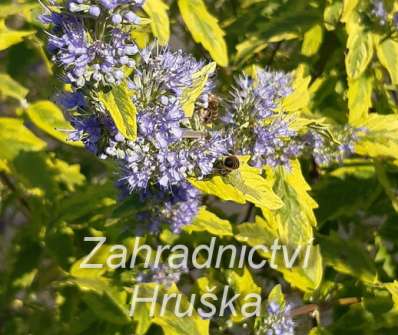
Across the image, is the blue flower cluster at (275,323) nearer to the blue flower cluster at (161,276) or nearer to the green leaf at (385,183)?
the blue flower cluster at (161,276)

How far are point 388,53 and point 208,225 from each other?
0.78 meters

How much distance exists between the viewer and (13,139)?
8.37ft

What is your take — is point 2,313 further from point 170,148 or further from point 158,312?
point 170,148

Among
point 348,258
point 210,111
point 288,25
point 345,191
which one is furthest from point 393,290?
point 288,25

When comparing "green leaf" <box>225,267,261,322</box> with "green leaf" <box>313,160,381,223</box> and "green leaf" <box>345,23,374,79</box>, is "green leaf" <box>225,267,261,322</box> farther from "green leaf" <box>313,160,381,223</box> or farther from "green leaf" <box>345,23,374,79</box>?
"green leaf" <box>345,23,374,79</box>

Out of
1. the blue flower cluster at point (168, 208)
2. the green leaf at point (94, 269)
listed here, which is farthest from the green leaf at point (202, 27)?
the green leaf at point (94, 269)

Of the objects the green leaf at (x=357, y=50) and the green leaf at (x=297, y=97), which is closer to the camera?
the green leaf at (x=297, y=97)

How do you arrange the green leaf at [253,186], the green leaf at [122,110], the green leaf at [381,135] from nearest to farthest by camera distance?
the green leaf at [122,110], the green leaf at [253,186], the green leaf at [381,135]

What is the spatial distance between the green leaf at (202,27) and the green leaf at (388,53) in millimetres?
484

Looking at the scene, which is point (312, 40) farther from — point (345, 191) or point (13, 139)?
point (13, 139)

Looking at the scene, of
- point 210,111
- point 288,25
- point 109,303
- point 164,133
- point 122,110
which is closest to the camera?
point 122,110

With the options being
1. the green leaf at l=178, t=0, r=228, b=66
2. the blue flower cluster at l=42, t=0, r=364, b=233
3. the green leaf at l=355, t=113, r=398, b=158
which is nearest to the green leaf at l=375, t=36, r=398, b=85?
the green leaf at l=355, t=113, r=398, b=158

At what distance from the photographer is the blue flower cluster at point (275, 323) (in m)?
2.21

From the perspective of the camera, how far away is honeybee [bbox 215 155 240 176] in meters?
1.74
